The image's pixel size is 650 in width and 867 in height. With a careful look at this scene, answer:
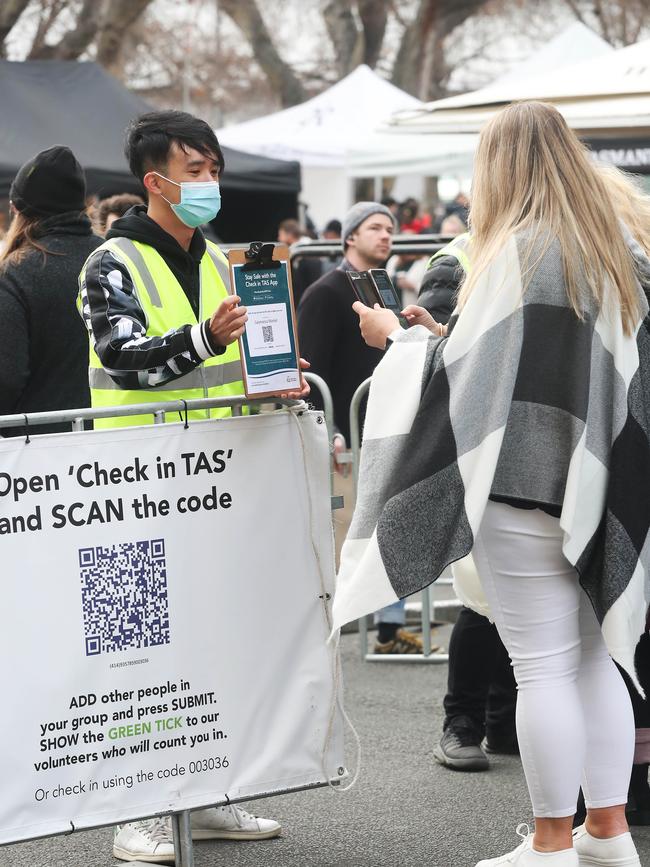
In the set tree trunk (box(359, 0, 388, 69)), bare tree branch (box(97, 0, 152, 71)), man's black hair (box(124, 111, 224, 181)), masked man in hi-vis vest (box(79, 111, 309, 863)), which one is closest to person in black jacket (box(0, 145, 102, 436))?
masked man in hi-vis vest (box(79, 111, 309, 863))

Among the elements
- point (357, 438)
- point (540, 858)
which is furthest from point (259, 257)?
point (357, 438)

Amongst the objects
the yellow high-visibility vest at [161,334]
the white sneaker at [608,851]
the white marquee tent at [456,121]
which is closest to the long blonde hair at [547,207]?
the yellow high-visibility vest at [161,334]

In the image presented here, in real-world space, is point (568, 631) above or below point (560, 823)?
above

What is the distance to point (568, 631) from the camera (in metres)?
3.29

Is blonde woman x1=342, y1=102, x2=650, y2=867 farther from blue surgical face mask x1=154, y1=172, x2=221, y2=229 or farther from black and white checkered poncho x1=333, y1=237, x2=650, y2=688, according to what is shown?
blue surgical face mask x1=154, y1=172, x2=221, y2=229

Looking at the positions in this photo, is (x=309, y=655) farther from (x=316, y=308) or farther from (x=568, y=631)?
(x=316, y=308)

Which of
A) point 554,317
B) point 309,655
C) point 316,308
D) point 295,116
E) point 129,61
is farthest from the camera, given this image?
point 129,61

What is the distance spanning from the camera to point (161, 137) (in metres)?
3.80

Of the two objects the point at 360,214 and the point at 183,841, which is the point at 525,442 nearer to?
the point at 183,841

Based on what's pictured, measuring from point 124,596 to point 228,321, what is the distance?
745 millimetres

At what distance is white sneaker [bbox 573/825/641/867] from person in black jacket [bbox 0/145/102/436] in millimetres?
2216

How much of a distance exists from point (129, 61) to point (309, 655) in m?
37.4

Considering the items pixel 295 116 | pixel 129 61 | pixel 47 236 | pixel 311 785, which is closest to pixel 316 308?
pixel 47 236

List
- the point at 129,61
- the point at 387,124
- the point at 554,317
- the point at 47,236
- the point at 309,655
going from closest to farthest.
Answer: the point at 554,317, the point at 309,655, the point at 47,236, the point at 387,124, the point at 129,61
